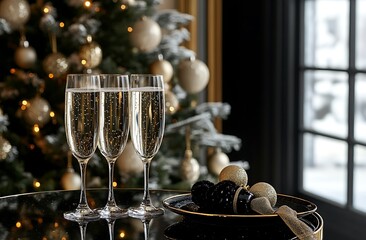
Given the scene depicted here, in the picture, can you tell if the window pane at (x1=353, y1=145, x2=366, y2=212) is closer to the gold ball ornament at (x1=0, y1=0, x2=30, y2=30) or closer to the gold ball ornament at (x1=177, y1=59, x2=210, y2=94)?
the gold ball ornament at (x1=177, y1=59, x2=210, y2=94)

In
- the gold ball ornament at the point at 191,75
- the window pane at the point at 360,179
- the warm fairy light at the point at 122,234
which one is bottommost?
the window pane at the point at 360,179

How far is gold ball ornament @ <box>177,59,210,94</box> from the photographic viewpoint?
316 centimetres

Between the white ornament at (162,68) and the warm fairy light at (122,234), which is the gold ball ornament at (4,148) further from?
the warm fairy light at (122,234)

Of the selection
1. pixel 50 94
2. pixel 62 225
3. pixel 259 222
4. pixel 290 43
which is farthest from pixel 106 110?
pixel 290 43

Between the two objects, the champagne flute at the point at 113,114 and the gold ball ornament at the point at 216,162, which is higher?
the champagne flute at the point at 113,114

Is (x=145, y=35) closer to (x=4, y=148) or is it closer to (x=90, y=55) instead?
(x=90, y=55)

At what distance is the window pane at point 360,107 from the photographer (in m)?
3.11

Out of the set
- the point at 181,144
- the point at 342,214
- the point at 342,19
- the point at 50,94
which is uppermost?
the point at 342,19

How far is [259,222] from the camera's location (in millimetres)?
1269

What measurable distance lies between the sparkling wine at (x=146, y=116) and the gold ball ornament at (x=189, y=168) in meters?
1.70

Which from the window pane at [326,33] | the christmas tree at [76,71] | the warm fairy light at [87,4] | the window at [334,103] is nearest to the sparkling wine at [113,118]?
the christmas tree at [76,71]

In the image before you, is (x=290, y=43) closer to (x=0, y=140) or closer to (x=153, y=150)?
(x=0, y=140)

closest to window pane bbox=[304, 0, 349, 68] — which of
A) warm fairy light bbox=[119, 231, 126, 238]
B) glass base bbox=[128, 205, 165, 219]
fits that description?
glass base bbox=[128, 205, 165, 219]

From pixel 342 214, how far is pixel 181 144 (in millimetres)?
705
